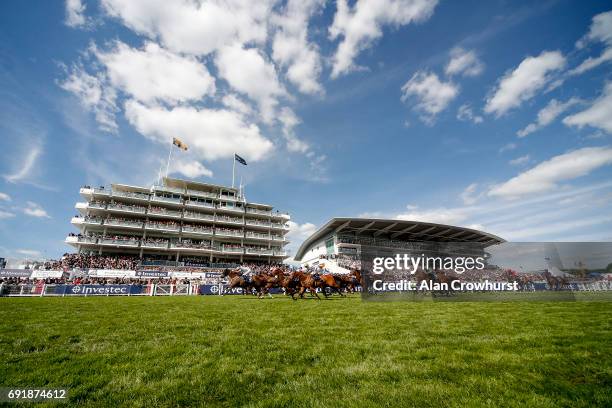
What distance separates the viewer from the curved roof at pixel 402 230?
6319 cm

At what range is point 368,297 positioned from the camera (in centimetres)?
1794

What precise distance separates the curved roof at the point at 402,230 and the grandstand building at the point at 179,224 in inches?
498

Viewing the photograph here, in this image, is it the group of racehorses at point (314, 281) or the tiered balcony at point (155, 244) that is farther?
the tiered balcony at point (155, 244)

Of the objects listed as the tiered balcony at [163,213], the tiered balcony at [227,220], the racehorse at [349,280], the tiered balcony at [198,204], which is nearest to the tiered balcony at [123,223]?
the tiered balcony at [163,213]

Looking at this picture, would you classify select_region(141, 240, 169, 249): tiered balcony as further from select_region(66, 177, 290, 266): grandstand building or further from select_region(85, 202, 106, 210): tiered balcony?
select_region(85, 202, 106, 210): tiered balcony

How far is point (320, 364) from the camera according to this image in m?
4.62

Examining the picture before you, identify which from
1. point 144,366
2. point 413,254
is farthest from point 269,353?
point 413,254

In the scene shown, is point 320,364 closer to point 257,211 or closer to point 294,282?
point 294,282

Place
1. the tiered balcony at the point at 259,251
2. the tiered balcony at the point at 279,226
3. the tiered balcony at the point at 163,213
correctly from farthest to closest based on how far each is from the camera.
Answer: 1. the tiered balcony at the point at 279,226
2. the tiered balcony at the point at 259,251
3. the tiered balcony at the point at 163,213

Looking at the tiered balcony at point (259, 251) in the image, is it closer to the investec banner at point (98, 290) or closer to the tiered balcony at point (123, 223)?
the tiered balcony at point (123, 223)

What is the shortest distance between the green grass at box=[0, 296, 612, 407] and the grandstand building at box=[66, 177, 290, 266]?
52858mm

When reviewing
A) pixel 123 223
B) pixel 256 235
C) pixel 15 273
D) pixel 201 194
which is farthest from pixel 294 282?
pixel 201 194

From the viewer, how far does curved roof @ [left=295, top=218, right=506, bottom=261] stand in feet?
207

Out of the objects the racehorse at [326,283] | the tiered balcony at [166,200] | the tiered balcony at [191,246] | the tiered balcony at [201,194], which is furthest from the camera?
the tiered balcony at [201,194]
